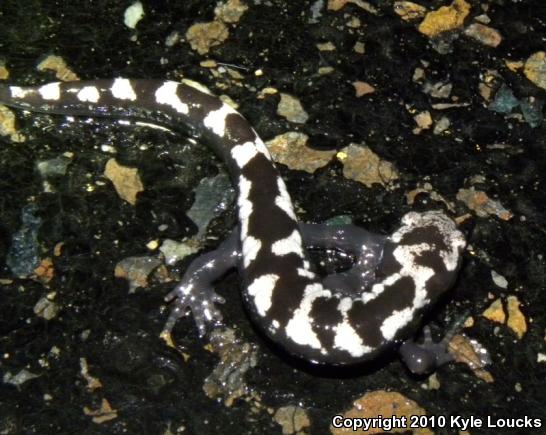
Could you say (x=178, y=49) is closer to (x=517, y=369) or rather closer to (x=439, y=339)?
(x=439, y=339)

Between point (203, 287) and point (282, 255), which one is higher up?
point (282, 255)

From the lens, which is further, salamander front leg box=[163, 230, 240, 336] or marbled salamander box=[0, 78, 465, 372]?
salamander front leg box=[163, 230, 240, 336]

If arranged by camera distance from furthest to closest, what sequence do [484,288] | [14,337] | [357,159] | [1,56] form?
[1,56], [357,159], [484,288], [14,337]

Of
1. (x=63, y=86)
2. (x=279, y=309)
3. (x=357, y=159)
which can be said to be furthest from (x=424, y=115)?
(x=63, y=86)

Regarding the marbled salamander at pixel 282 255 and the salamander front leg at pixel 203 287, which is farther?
the salamander front leg at pixel 203 287

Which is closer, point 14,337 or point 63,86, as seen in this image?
point 14,337
